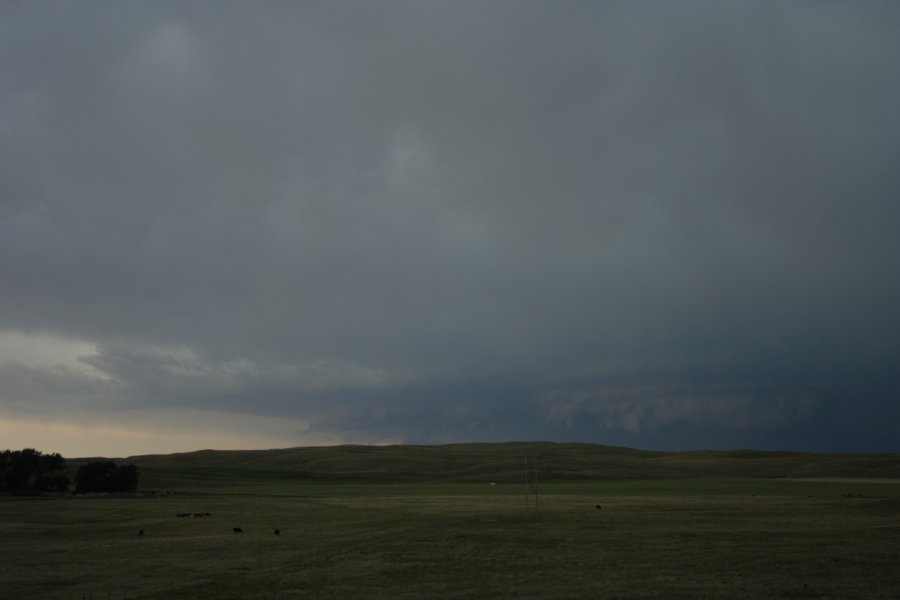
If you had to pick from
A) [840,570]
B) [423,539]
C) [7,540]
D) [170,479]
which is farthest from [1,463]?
[840,570]

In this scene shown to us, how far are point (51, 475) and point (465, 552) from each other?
233ft

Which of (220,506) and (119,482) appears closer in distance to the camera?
(220,506)

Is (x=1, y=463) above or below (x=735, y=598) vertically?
above

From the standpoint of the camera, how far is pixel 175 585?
26.2 metres

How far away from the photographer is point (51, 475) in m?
89.4

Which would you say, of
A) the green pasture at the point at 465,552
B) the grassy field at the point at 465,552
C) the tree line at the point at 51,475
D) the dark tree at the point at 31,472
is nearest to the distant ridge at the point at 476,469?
the tree line at the point at 51,475

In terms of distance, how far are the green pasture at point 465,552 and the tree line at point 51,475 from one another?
2893 cm

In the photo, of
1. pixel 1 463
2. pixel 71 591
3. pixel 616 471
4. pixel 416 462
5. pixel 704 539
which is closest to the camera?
pixel 71 591

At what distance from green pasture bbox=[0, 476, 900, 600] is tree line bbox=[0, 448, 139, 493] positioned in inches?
1139

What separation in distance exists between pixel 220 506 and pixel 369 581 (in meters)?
42.0

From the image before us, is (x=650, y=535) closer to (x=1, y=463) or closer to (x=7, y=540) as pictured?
(x=7, y=540)

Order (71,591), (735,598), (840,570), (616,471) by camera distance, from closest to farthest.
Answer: (735,598)
(71,591)
(840,570)
(616,471)

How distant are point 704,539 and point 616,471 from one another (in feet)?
341

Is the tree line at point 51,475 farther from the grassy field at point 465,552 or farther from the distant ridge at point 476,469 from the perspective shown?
the grassy field at point 465,552
